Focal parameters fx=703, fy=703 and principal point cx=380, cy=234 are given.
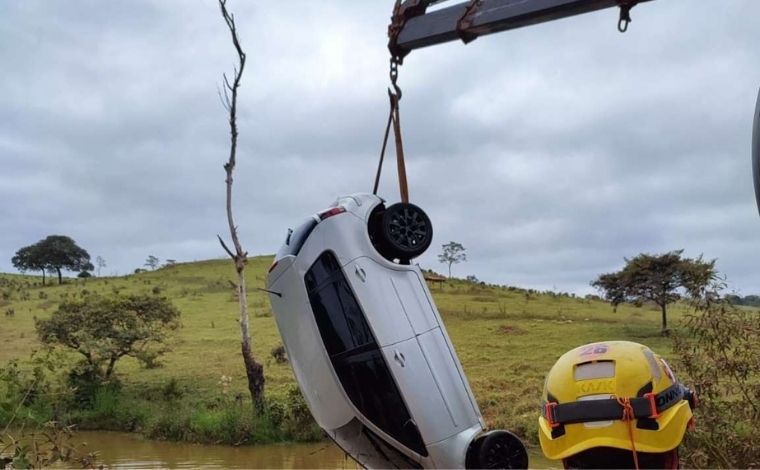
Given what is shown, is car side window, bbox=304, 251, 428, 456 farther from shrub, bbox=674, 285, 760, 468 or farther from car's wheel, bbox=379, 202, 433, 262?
shrub, bbox=674, 285, 760, 468

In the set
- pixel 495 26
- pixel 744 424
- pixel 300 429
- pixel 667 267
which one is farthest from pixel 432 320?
pixel 667 267

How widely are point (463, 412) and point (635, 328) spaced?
60.8 ft

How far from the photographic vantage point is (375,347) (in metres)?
2.93

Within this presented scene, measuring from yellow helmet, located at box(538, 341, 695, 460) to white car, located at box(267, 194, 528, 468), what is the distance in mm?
723

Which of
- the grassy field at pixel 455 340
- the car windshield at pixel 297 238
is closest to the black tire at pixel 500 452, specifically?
the car windshield at pixel 297 238

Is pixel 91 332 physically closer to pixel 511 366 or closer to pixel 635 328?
pixel 511 366

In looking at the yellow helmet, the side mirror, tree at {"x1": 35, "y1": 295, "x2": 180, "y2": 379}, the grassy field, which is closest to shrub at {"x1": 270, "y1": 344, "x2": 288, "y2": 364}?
the grassy field

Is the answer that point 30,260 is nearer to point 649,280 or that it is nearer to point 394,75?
point 649,280

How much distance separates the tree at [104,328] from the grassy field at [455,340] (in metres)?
0.87

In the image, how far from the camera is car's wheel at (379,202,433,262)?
3.20m

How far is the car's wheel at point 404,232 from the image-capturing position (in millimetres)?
3197

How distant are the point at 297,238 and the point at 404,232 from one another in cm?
49

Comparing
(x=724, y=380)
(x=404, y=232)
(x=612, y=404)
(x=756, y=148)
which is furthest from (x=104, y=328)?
(x=756, y=148)

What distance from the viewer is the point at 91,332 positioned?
49.2 ft
